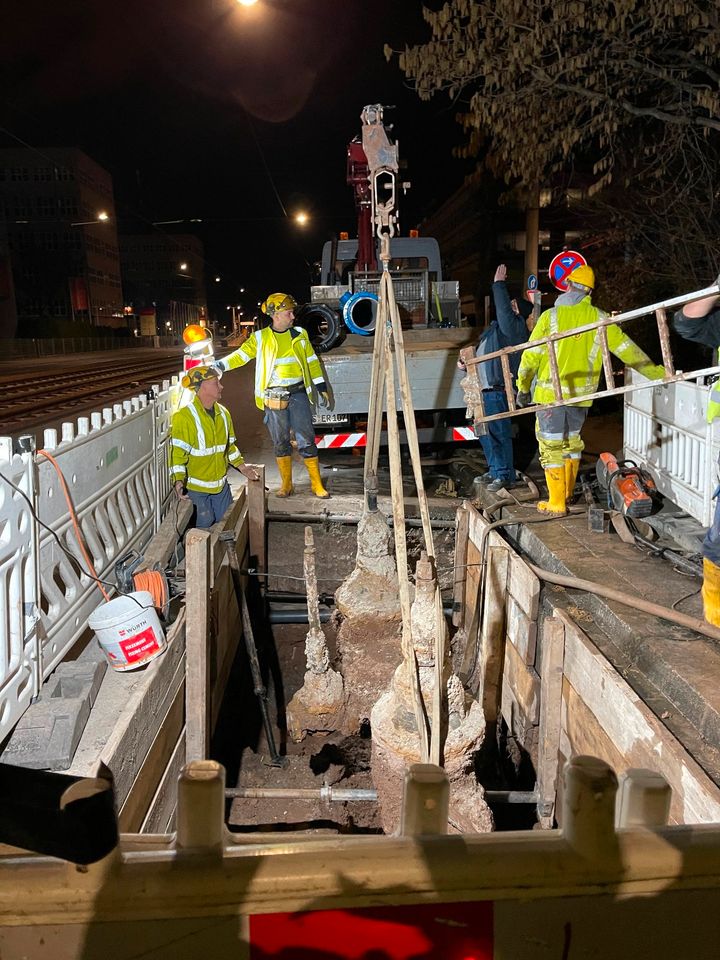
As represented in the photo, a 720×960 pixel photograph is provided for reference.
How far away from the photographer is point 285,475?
301 inches

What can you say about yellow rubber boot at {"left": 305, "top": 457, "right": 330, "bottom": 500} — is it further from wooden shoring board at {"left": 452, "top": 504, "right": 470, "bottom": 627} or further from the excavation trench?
wooden shoring board at {"left": 452, "top": 504, "right": 470, "bottom": 627}

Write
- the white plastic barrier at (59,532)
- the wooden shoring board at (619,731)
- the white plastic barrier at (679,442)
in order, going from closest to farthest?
the wooden shoring board at (619,731) < the white plastic barrier at (59,532) < the white plastic barrier at (679,442)

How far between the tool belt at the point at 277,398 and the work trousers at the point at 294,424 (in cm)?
5

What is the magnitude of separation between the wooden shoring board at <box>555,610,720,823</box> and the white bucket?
227 cm

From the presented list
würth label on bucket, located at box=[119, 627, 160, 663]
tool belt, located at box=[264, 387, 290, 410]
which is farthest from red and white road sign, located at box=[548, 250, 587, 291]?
würth label on bucket, located at box=[119, 627, 160, 663]

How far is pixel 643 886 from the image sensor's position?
118 centimetres

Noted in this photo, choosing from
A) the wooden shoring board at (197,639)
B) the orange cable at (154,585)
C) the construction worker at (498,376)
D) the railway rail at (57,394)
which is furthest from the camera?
the railway rail at (57,394)

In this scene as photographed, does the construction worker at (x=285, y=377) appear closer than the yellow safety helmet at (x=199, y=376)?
No

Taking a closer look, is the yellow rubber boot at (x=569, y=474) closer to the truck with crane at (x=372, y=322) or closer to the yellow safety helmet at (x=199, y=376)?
the truck with crane at (x=372, y=322)

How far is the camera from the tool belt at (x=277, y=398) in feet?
23.9

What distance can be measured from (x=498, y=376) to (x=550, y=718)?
12.7 feet

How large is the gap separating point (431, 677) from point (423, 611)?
1.14 ft

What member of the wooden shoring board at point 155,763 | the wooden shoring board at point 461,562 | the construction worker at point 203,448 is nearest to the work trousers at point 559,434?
the wooden shoring board at point 461,562

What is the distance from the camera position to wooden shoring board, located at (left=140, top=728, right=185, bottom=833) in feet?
11.3
